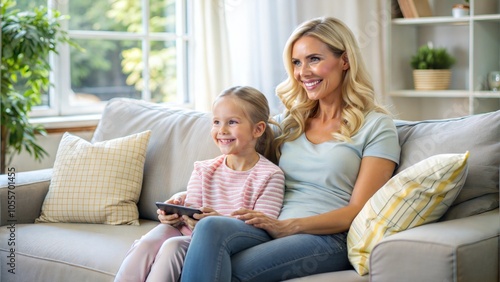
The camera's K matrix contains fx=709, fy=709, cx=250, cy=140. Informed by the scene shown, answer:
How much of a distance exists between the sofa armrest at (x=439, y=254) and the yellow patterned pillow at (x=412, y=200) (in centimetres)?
6

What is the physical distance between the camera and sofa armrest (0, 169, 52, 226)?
2.44 m

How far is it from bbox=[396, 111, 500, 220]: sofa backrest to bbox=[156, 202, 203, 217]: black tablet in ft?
2.01

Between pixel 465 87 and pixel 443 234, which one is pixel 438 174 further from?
pixel 465 87

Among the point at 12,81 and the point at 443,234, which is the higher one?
the point at 12,81

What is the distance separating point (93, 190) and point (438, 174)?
122 cm

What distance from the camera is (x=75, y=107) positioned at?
12.2ft

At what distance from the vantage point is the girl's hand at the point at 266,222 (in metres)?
1.89

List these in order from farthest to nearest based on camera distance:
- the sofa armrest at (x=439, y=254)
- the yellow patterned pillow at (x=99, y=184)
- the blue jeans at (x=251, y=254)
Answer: the yellow patterned pillow at (x=99, y=184)
the blue jeans at (x=251, y=254)
the sofa armrest at (x=439, y=254)

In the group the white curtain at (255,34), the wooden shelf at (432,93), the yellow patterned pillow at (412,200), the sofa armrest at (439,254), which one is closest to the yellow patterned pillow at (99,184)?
the yellow patterned pillow at (412,200)

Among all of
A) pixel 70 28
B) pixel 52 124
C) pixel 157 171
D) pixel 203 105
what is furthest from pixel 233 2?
pixel 157 171

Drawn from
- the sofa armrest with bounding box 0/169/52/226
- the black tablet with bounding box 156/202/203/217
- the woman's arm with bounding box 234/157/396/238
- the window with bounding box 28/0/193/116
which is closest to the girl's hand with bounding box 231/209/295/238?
the woman's arm with bounding box 234/157/396/238

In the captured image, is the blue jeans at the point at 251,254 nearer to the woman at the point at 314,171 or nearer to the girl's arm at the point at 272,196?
the woman at the point at 314,171

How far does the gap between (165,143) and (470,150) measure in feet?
3.60

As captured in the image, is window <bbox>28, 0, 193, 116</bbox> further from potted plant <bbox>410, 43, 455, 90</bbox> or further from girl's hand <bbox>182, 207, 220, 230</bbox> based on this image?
girl's hand <bbox>182, 207, 220, 230</bbox>
